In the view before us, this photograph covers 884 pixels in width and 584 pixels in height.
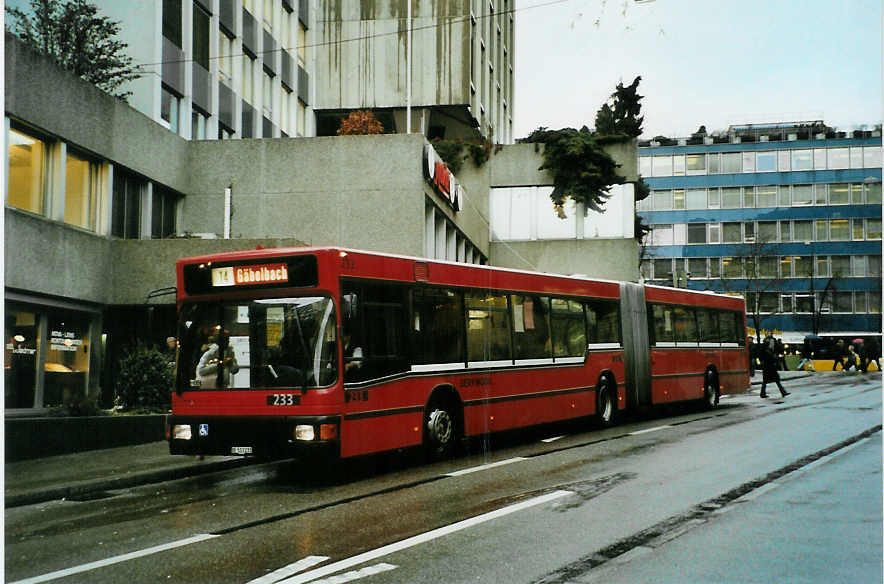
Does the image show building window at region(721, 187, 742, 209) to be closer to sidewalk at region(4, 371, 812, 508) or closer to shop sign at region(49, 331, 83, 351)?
sidewalk at region(4, 371, 812, 508)

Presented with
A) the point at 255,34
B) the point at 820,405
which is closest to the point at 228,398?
the point at 820,405

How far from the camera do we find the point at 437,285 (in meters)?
13.3

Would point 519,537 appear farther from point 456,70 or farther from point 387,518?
point 456,70

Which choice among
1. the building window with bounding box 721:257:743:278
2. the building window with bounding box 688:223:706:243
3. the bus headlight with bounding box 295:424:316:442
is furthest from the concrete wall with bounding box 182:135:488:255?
the bus headlight with bounding box 295:424:316:442

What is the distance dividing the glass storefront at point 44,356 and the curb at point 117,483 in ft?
12.1

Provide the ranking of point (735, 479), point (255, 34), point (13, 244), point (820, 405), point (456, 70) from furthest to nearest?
point (456, 70), point (255, 34), point (820, 405), point (13, 244), point (735, 479)

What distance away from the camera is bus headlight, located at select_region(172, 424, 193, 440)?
11.4 metres

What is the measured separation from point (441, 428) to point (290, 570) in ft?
21.5

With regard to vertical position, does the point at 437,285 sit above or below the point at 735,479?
above

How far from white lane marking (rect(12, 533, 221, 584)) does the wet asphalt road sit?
0.09 feet

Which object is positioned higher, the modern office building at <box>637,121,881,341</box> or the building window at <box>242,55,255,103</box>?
the building window at <box>242,55,255,103</box>

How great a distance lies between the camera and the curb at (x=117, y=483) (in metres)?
10.5

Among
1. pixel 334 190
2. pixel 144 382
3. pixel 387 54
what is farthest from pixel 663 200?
pixel 387 54

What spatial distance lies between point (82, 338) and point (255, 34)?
17013 millimetres
